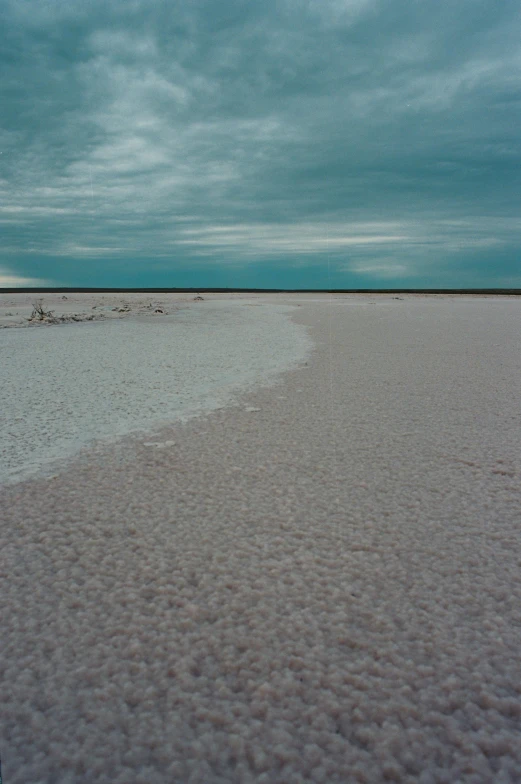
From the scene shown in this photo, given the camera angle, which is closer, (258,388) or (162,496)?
(162,496)

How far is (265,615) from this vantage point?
1041 mm

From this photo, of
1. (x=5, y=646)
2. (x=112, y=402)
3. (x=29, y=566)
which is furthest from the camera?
(x=112, y=402)

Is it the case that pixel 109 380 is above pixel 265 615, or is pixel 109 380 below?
above

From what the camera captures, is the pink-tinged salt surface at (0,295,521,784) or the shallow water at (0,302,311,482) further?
the shallow water at (0,302,311,482)

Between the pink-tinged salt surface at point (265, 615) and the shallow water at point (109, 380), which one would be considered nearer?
the pink-tinged salt surface at point (265, 615)

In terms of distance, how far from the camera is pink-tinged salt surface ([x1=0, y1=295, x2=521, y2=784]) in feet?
2.48

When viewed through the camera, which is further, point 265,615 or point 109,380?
point 109,380

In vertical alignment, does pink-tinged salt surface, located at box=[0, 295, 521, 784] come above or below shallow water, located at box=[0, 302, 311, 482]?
below

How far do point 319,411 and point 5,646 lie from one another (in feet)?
6.14

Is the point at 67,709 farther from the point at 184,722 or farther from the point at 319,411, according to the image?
the point at 319,411

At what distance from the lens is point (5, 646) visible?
969 mm

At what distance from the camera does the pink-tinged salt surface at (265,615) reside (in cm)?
76

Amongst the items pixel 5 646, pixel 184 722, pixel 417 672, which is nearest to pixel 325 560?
pixel 417 672

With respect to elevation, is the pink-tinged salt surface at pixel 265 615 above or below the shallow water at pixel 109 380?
below
